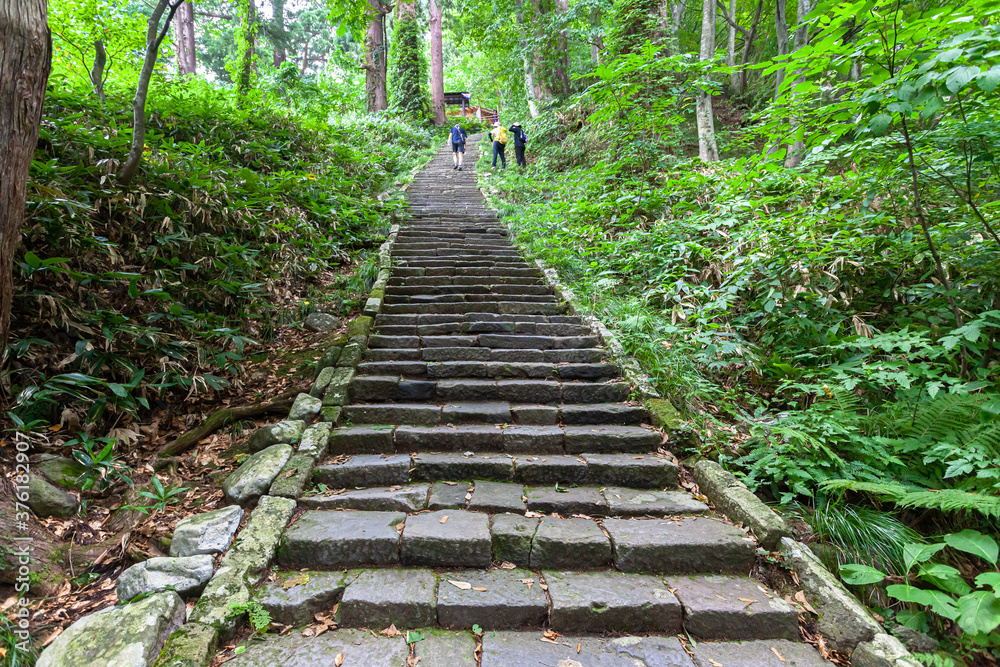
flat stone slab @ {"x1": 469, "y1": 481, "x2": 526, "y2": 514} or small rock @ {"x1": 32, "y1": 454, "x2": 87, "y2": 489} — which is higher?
small rock @ {"x1": 32, "y1": 454, "x2": 87, "y2": 489}

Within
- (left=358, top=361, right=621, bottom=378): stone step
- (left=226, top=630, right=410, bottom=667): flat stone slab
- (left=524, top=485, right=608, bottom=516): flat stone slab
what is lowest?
(left=226, top=630, right=410, bottom=667): flat stone slab

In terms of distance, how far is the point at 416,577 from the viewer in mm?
2445

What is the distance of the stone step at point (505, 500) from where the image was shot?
2.92 meters

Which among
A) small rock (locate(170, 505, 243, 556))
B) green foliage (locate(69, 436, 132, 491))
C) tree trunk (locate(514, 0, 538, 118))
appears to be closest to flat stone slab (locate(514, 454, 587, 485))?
A: small rock (locate(170, 505, 243, 556))

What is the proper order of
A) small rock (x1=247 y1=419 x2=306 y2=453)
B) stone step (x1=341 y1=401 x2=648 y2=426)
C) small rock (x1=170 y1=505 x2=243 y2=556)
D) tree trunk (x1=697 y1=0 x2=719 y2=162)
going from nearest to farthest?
small rock (x1=170 y1=505 x2=243 y2=556)
small rock (x1=247 y1=419 x2=306 y2=453)
stone step (x1=341 y1=401 x2=648 y2=426)
tree trunk (x1=697 y1=0 x2=719 y2=162)

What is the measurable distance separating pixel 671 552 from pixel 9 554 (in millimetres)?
3512

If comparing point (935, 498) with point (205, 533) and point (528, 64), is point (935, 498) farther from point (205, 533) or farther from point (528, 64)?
point (528, 64)

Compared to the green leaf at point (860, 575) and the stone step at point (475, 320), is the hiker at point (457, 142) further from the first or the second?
the green leaf at point (860, 575)

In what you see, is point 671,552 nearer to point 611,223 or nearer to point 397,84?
point 611,223

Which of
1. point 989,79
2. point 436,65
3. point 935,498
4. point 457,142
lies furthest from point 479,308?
point 436,65

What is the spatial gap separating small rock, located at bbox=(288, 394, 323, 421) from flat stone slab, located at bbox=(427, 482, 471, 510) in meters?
1.30

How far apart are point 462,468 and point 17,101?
3.24 meters

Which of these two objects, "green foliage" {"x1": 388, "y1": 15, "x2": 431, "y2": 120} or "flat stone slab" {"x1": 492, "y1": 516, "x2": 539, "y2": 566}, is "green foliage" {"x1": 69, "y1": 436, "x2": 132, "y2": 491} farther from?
"green foliage" {"x1": 388, "y1": 15, "x2": 431, "y2": 120}

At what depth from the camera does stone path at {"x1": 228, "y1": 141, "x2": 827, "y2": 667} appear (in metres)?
2.15
